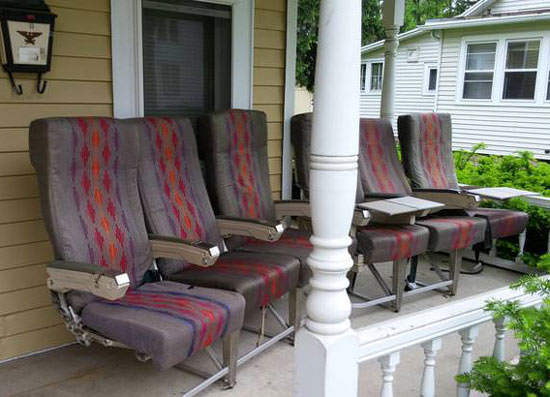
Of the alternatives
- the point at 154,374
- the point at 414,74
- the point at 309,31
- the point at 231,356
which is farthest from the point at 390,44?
the point at 414,74

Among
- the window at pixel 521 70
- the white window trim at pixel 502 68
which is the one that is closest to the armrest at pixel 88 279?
the white window trim at pixel 502 68

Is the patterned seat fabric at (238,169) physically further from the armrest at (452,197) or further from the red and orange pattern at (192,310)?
the armrest at (452,197)

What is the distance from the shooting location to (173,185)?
3.01 metres

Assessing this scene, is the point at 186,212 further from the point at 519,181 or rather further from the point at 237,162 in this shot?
the point at 519,181

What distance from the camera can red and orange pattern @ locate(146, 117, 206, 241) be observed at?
9.72 ft

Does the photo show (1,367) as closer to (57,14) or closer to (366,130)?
(57,14)

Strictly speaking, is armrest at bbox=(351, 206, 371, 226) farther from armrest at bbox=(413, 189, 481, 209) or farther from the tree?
the tree

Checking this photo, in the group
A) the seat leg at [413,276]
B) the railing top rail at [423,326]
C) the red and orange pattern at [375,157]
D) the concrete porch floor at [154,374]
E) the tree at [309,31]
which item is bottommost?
the concrete porch floor at [154,374]

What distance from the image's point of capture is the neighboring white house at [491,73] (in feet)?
32.0

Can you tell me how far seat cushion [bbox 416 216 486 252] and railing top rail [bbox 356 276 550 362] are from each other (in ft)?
6.22

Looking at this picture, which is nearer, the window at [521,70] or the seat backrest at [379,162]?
the seat backrest at [379,162]

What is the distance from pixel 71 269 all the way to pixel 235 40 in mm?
1878

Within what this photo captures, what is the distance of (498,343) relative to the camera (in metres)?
1.84

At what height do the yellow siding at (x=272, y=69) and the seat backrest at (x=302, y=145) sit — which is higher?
the yellow siding at (x=272, y=69)
